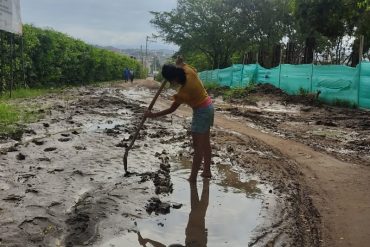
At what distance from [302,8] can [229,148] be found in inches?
573

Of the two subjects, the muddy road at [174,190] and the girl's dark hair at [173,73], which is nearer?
the muddy road at [174,190]

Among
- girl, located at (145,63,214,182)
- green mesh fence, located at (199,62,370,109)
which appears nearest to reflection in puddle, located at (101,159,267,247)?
girl, located at (145,63,214,182)

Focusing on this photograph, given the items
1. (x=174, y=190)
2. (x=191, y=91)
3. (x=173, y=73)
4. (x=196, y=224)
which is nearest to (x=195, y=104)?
(x=191, y=91)

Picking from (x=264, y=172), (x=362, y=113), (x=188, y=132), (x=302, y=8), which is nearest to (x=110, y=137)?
(x=188, y=132)

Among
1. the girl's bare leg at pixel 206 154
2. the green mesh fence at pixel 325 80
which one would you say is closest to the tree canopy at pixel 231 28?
the green mesh fence at pixel 325 80

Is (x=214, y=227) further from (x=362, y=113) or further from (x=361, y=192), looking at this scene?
(x=362, y=113)

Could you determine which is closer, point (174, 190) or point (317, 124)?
point (174, 190)

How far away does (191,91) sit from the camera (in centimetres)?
533

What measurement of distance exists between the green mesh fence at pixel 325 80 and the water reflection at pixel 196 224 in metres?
9.79

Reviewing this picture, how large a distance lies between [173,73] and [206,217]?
68.3 inches

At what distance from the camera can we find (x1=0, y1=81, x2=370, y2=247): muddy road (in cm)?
384

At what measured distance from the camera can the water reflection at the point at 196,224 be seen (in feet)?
12.2

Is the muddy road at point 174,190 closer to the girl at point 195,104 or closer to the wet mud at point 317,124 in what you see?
the wet mud at point 317,124

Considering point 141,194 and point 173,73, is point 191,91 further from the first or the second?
point 141,194
